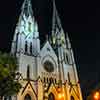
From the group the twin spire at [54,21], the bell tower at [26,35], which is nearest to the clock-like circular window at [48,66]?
the bell tower at [26,35]

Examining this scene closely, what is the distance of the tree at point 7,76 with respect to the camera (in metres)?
22.0

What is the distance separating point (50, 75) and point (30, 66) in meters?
4.22

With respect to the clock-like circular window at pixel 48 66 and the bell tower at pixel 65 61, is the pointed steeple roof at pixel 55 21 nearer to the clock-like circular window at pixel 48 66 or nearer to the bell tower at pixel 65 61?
the bell tower at pixel 65 61

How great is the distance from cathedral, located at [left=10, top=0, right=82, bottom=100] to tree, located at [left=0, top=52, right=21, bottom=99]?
13293 mm

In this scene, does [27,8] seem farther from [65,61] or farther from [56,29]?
[65,61]

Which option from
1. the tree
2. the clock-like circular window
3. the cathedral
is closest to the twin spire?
the cathedral

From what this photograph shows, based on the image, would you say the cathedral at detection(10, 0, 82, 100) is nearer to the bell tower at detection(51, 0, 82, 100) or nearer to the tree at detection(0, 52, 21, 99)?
the bell tower at detection(51, 0, 82, 100)

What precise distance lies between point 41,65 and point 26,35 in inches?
272

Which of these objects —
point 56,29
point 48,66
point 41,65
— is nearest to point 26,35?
point 41,65

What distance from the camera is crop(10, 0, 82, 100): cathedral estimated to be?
38406 mm

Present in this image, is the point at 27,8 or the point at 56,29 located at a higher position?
the point at 27,8

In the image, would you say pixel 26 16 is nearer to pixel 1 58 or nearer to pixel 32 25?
pixel 32 25

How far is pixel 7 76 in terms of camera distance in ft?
73.3

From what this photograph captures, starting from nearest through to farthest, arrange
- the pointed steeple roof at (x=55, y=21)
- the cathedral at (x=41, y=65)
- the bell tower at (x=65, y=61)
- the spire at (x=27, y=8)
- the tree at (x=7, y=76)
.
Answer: the tree at (x=7, y=76) → the cathedral at (x=41, y=65) → the bell tower at (x=65, y=61) → the spire at (x=27, y=8) → the pointed steeple roof at (x=55, y=21)
